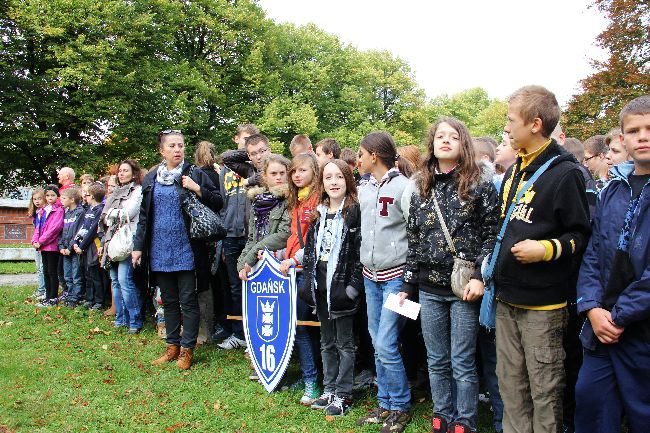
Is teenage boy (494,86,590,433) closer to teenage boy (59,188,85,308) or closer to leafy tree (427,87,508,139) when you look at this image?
teenage boy (59,188,85,308)

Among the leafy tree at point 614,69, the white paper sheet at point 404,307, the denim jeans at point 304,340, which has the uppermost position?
the leafy tree at point 614,69

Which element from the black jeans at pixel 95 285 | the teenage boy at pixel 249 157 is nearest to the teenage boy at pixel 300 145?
the teenage boy at pixel 249 157

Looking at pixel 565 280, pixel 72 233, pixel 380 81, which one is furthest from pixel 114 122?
pixel 565 280

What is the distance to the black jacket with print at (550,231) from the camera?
3000mm

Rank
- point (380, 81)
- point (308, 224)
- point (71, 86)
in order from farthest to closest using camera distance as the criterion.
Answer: point (380, 81) < point (71, 86) < point (308, 224)

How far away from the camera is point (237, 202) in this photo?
6656mm

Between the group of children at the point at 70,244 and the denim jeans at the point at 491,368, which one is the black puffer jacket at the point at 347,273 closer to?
the denim jeans at the point at 491,368

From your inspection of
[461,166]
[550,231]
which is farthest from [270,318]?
[550,231]

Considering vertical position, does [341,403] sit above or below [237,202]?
below

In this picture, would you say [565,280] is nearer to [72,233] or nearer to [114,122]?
[72,233]

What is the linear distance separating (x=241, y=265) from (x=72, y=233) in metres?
5.31

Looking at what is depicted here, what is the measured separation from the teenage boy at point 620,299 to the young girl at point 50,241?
30.5 feet

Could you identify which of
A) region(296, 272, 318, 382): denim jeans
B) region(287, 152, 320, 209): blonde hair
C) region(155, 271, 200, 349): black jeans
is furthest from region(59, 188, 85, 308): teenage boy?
region(296, 272, 318, 382): denim jeans

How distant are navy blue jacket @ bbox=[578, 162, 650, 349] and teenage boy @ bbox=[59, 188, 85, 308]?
8.72 metres
